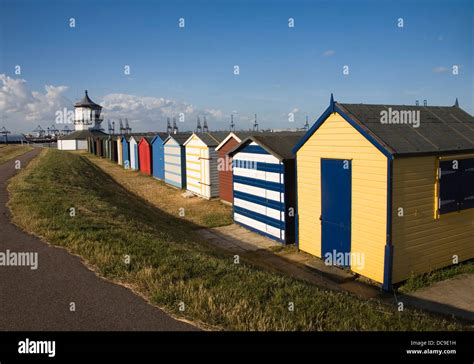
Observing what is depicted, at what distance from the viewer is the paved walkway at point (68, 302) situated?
5.20 metres

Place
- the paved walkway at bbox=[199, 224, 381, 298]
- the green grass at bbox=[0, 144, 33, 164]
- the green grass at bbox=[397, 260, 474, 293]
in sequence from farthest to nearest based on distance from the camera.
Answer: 1. the green grass at bbox=[0, 144, 33, 164]
2. the paved walkway at bbox=[199, 224, 381, 298]
3. the green grass at bbox=[397, 260, 474, 293]

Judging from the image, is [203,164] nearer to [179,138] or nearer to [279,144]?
[179,138]

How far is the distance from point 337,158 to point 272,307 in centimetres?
607

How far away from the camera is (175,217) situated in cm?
1950

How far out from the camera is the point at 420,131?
10625mm

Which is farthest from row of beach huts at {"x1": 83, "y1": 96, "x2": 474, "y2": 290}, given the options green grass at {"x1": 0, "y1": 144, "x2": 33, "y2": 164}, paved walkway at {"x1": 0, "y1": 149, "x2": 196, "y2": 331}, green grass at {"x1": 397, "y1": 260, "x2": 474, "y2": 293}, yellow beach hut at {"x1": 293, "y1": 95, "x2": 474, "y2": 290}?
green grass at {"x1": 0, "y1": 144, "x2": 33, "y2": 164}

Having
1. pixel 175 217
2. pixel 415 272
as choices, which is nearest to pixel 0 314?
pixel 415 272

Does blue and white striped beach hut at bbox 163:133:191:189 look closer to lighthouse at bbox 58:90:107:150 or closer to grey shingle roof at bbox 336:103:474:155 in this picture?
grey shingle roof at bbox 336:103:474:155

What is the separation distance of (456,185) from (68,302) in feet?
31.2

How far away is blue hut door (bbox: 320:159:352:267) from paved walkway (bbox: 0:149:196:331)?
644 cm

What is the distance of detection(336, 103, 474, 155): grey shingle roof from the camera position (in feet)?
31.7

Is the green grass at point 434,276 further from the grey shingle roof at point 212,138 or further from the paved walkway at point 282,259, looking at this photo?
the grey shingle roof at point 212,138
